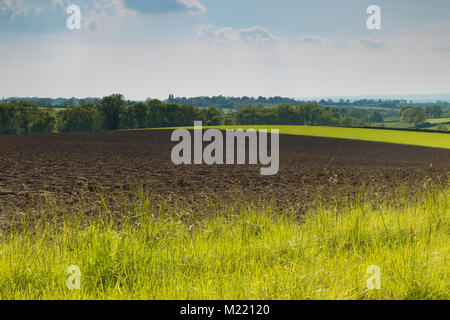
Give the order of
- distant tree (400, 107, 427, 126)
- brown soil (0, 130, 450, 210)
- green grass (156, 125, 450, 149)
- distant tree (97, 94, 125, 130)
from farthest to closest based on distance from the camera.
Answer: distant tree (400, 107, 427, 126) → distant tree (97, 94, 125, 130) → green grass (156, 125, 450, 149) → brown soil (0, 130, 450, 210)

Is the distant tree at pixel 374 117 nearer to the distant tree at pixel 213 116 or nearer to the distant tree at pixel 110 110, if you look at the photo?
the distant tree at pixel 213 116

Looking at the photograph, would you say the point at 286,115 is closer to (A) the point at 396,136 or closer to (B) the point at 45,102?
(A) the point at 396,136

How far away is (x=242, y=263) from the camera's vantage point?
16.2ft

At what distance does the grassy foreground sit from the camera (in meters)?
3.98

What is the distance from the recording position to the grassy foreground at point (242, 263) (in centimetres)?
398

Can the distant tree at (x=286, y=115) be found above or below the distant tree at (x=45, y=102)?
below

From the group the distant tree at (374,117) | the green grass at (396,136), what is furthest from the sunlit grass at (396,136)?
the distant tree at (374,117)

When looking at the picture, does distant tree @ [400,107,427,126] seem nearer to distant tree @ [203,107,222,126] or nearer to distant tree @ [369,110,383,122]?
distant tree @ [369,110,383,122]

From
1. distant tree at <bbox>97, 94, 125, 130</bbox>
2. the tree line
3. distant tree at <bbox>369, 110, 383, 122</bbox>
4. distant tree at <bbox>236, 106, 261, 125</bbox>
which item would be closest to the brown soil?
distant tree at <bbox>97, 94, 125, 130</bbox>

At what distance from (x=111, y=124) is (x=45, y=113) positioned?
20.6 meters

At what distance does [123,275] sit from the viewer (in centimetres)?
459

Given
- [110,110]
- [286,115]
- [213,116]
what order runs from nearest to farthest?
[110,110] < [213,116] < [286,115]

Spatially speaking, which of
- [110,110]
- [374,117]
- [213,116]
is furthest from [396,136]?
[374,117]

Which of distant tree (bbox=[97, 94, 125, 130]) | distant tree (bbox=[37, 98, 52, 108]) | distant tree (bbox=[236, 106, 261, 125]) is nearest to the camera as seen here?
distant tree (bbox=[97, 94, 125, 130])
